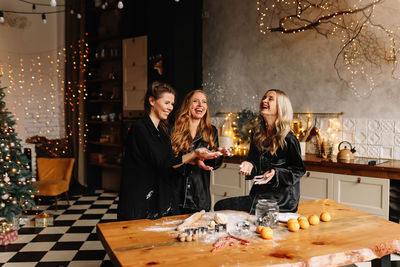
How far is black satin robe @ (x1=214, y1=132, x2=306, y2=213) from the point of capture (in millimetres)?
2516

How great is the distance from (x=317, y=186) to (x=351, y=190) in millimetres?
388


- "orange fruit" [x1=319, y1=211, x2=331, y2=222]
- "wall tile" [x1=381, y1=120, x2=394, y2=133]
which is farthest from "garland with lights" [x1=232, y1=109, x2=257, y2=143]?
"orange fruit" [x1=319, y1=211, x2=331, y2=222]

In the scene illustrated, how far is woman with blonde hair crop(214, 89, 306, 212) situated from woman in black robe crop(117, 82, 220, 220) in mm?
493

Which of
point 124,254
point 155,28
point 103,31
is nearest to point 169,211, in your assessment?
point 124,254

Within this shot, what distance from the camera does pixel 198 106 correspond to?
3221 millimetres

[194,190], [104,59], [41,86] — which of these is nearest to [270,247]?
[194,190]

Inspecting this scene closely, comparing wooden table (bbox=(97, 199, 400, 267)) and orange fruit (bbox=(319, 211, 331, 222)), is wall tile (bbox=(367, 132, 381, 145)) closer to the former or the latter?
wooden table (bbox=(97, 199, 400, 267))

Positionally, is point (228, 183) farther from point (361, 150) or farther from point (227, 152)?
point (227, 152)

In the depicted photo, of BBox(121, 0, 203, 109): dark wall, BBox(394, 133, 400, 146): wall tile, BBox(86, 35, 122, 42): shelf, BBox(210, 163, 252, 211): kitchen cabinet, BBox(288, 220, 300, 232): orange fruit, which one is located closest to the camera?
BBox(288, 220, 300, 232): orange fruit

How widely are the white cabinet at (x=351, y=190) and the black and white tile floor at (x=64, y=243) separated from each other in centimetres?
57

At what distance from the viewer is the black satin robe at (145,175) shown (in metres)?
2.45

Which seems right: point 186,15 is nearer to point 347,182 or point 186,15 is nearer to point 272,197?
point 347,182

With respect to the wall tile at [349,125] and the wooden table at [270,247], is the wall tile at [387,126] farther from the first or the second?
the wooden table at [270,247]

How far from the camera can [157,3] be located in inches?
225
